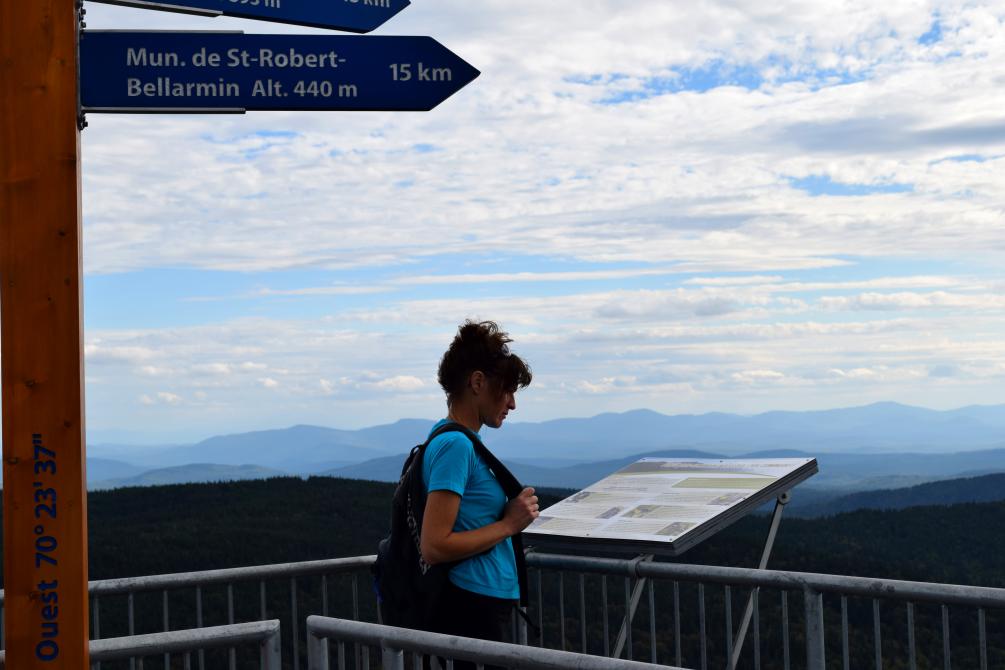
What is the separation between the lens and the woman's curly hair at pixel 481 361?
14.2 feet

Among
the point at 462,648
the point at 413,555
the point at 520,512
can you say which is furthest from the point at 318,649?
the point at 520,512

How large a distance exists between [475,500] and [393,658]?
789mm

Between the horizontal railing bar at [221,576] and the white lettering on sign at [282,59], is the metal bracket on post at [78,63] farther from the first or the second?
the horizontal railing bar at [221,576]

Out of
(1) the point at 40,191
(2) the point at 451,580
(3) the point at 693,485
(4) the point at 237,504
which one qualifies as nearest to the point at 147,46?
(1) the point at 40,191

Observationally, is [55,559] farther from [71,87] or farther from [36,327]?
[71,87]

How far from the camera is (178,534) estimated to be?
4791 cm

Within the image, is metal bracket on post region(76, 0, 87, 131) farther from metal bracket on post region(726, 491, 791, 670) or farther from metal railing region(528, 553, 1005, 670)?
metal bracket on post region(726, 491, 791, 670)

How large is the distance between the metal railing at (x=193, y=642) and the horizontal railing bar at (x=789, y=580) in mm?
2098

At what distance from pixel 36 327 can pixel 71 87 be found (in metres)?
0.75

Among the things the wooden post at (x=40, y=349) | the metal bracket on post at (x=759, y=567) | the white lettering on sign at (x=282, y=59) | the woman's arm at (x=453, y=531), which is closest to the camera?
the wooden post at (x=40, y=349)

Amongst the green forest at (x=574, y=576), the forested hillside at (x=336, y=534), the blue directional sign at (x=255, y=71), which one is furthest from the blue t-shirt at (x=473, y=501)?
the forested hillside at (x=336, y=534)

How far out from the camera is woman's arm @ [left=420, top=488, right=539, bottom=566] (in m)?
4.16

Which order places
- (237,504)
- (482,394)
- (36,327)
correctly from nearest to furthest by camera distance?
(36,327) → (482,394) → (237,504)

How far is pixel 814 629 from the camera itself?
491 cm
